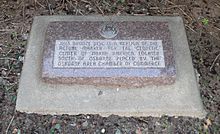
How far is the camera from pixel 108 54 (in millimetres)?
2188

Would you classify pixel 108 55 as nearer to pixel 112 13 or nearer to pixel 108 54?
pixel 108 54

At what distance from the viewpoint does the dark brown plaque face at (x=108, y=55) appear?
212cm

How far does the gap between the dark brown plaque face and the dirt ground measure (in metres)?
0.23

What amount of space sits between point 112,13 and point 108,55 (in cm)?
57

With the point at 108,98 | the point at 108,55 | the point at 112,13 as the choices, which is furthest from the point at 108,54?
the point at 112,13

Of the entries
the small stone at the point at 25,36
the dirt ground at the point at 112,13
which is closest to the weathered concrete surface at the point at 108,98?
the dirt ground at the point at 112,13

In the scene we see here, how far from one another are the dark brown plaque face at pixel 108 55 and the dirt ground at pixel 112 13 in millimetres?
226

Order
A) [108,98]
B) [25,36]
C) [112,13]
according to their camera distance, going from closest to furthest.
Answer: [108,98]
[25,36]
[112,13]

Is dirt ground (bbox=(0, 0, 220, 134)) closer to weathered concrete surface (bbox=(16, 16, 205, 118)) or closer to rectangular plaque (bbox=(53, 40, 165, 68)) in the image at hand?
weathered concrete surface (bbox=(16, 16, 205, 118))

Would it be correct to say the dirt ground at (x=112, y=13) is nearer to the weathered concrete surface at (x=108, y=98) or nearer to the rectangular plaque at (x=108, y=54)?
the weathered concrete surface at (x=108, y=98)

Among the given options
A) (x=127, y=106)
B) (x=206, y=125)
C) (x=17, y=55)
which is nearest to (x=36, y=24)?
(x=17, y=55)

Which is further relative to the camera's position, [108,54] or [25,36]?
[25,36]

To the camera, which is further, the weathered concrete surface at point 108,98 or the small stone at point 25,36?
the small stone at point 25,36

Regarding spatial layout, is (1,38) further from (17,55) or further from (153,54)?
(153,54)
